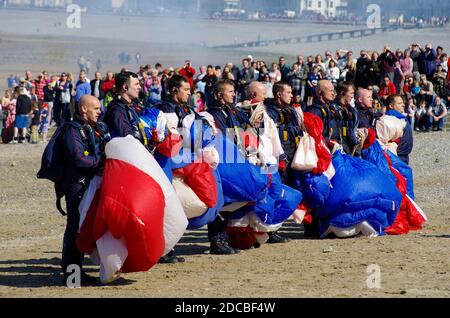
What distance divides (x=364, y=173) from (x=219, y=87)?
6.91ft

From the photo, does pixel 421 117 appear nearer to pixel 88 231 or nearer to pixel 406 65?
pixel 406 65

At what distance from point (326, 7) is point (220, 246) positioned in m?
92.0

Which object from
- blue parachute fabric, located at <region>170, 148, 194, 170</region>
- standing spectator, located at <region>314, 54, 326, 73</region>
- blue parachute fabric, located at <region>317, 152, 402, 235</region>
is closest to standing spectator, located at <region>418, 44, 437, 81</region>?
standing spectator, located at <region>314, 54, 326, 73</region>

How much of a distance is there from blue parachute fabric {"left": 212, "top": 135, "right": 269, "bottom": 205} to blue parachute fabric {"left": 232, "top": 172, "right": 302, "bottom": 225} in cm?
33

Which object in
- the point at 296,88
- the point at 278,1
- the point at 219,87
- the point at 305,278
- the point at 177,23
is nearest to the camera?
the point at 305,278

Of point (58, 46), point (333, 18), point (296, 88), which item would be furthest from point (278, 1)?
point (296, 88)

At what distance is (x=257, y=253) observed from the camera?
12031 millimetres

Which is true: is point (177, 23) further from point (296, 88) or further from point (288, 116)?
point (288, 116)

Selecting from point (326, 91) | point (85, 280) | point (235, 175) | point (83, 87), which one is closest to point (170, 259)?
point (235, 175)

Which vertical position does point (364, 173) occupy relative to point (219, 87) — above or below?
below

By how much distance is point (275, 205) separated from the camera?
12.2 m

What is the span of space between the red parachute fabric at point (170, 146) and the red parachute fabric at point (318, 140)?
7.50ft
